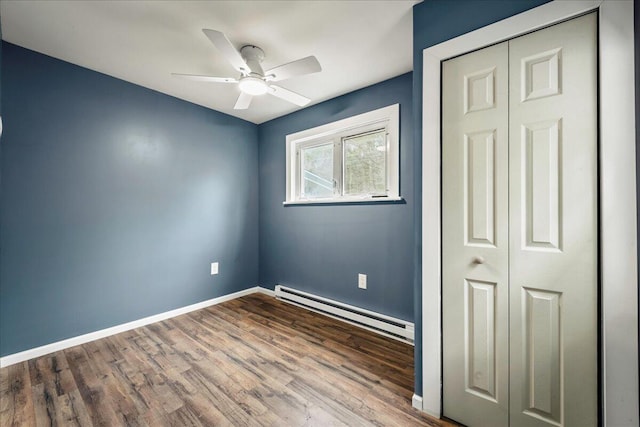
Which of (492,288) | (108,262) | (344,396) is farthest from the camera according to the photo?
(108,262)

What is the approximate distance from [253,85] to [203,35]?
1.46 feet

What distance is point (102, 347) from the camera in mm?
2146

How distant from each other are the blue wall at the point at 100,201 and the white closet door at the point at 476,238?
102 inches

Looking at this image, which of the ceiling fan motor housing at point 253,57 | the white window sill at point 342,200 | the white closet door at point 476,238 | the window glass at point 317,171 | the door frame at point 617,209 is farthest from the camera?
the window glass at point 317,171

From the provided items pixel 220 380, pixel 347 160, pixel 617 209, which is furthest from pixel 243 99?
pixel 617 209

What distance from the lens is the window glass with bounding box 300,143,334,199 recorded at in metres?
3.00

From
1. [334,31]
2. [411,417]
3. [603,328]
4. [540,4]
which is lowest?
[411,417]

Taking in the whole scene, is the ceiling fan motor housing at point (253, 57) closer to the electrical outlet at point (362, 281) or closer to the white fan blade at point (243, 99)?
the white fan blade at point (243, 99)

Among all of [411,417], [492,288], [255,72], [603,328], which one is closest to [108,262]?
[255,72]

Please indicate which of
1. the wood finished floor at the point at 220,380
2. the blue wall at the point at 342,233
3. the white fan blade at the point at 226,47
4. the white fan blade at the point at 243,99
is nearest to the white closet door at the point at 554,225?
the wood finished floor at the point at 220,380

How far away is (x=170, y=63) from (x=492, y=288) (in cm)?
276

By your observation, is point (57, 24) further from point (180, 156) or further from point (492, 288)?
point (492, 288)

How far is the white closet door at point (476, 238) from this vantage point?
128 centimetres

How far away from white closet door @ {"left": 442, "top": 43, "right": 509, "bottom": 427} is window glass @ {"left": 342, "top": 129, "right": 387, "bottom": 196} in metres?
1.12
